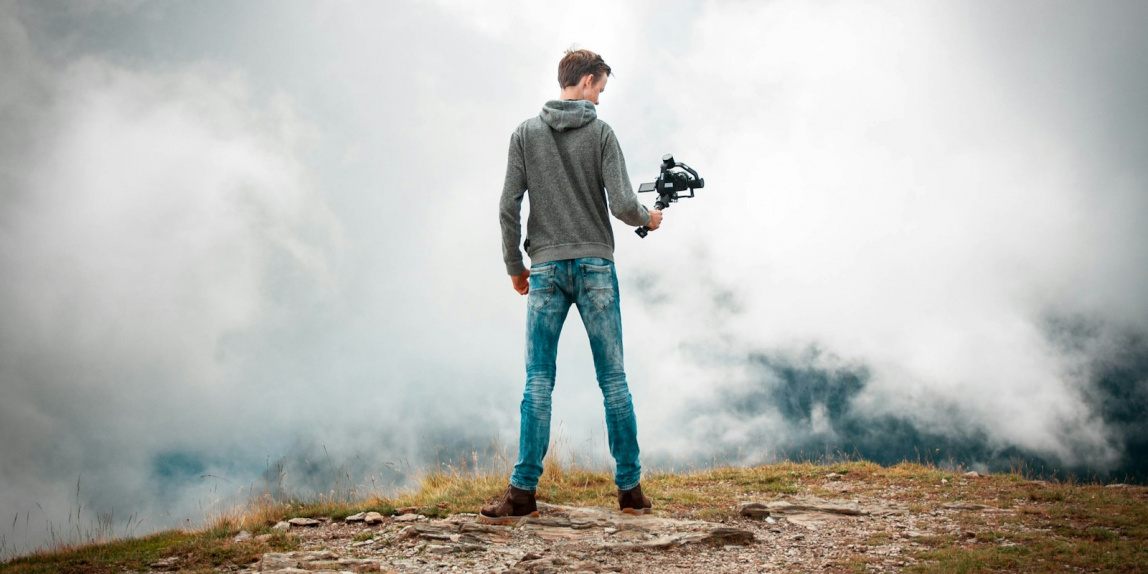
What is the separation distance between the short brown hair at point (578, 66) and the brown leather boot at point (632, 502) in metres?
3.52

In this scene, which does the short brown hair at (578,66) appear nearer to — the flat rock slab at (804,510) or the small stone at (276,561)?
the flat rock slab at (804,510)

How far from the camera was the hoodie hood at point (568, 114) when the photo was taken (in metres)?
6.36

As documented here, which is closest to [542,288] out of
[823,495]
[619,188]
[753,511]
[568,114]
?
[619,188]

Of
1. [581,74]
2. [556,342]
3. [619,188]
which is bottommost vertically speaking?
[556,342]

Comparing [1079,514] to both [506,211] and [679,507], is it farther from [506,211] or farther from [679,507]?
[506,211]

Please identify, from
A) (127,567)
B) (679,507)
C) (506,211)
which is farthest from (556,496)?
(127,567)

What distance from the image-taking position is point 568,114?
20.9 feet

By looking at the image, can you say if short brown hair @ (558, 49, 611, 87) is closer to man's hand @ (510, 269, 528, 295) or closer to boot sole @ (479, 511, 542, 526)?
man's hand @ (510, 269, 528, 295)

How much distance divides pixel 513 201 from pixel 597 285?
1.00m

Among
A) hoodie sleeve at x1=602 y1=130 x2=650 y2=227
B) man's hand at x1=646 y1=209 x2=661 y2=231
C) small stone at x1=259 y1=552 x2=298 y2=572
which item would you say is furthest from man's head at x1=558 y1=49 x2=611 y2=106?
small stone at x1=259 y1=552 x2=298 y2=572

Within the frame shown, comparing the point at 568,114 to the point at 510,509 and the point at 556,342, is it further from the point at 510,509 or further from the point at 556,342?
the point at 510,509

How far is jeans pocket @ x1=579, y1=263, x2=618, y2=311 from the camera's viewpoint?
6258 millimetres

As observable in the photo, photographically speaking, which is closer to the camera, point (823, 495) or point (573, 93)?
point (573, 93)

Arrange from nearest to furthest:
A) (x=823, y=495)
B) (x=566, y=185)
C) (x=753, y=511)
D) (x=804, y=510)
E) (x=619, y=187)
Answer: (x=619, y=187) < (x=566, y=185) < (x=753, y=511) < (x=804, y=510) < (x=823, y=495)
